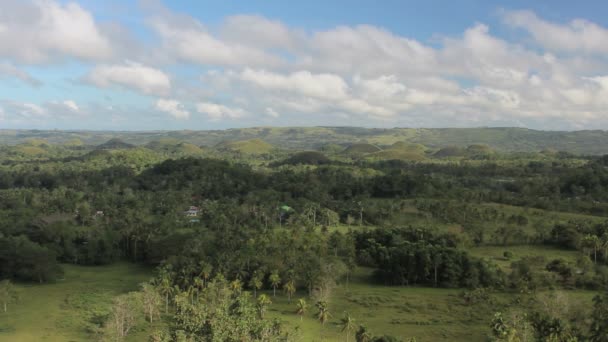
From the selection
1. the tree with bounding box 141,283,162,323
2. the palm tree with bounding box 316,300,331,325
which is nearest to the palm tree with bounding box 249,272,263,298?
the palm tree with bounding box 316,300,331,325

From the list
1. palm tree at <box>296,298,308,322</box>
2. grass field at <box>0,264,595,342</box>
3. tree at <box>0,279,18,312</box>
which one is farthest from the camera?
tree at <box>0,279,18,312</box>

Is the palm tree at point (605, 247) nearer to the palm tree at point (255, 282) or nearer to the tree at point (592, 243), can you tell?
the tree at point (592, 243)

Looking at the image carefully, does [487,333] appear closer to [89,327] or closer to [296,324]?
[296,324]

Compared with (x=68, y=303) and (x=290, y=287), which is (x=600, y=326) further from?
(x=68, y=303)

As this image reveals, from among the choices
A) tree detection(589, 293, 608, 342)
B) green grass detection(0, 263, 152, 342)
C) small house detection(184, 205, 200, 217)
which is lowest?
green grass detection(0, 263, 152, 342)

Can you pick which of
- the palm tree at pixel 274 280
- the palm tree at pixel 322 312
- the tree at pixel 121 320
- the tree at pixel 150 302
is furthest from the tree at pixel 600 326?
the tree at pixel 150 302

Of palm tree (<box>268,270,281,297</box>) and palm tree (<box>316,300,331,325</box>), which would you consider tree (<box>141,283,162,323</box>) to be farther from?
palm tree (<box>316,300,331,325</box>)

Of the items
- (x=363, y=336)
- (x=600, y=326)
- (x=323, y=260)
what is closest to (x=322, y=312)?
(x=363, y=336)

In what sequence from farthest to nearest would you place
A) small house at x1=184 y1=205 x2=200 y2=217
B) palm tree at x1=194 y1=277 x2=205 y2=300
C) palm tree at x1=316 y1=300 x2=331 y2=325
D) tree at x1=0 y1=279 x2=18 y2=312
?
small house at x1=184 y1=205 x2=200 y2=217 < palm tree at x1=194 y1=277 x2=205 y2=300 < tree at x1=0 y1=279 x2=18 y2=312 < palm tree at x1=316 y1=300 x2=331 y2=325
